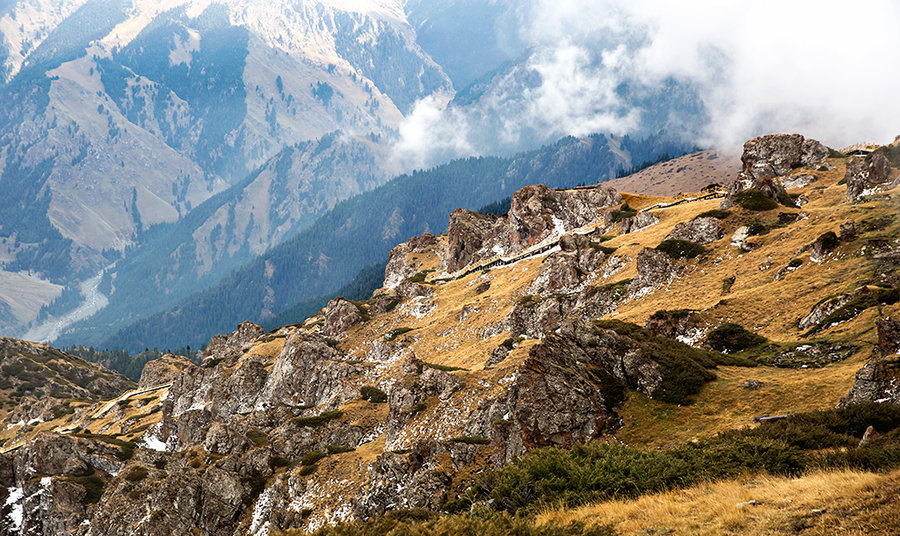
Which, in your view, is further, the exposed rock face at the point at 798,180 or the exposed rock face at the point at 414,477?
the exposed rock face at the point at 798,180

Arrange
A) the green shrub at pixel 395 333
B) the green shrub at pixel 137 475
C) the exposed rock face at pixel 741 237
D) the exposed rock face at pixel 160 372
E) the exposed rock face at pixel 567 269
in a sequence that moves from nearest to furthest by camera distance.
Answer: the green shrub at pixel 137 475, the exposed rock face at pixel 741 237, the exposed rock face at pixel 567 269, the green shrub at pixel 395 333, the exposed rock face at pixel 160 372

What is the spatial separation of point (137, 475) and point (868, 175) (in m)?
83.5

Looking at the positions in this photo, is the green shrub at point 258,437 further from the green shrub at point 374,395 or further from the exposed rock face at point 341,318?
the exposed rock face at point 341,318

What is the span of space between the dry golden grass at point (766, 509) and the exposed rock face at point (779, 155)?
82885 millimetres

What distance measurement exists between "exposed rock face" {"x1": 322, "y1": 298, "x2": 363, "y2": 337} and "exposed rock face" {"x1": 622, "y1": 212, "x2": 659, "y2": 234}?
4764cm

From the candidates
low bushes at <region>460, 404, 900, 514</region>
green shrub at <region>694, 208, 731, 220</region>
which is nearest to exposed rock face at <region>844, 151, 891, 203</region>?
green shrub at <region>694, 208, 731, 220</region>

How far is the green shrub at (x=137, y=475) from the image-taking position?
51331 mm

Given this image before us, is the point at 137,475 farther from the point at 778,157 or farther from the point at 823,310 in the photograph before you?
the point at 778,157

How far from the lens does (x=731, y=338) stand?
39000 millimetres

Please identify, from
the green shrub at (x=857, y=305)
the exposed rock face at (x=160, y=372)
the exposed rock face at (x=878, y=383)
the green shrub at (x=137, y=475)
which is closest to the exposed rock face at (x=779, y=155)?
the green shrub at (x=857, y=305)

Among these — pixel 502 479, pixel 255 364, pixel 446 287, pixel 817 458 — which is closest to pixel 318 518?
pixel 502 479

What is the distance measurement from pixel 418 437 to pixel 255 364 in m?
54.8

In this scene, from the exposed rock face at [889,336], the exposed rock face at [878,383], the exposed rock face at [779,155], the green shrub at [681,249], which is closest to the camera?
the exposed rock face at [878,383]

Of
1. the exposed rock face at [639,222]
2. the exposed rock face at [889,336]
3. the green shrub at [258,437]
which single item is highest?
the exposed rock face at [639,222]
